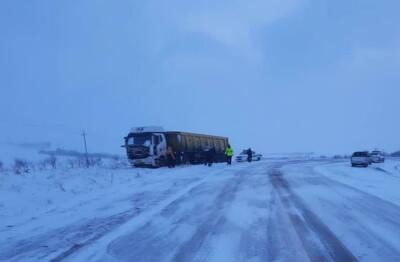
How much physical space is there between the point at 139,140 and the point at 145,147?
887mm

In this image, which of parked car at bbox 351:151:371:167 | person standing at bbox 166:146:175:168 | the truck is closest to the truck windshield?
the truck

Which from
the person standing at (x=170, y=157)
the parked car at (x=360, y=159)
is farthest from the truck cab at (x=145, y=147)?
the parked car at (x=360, y=159)

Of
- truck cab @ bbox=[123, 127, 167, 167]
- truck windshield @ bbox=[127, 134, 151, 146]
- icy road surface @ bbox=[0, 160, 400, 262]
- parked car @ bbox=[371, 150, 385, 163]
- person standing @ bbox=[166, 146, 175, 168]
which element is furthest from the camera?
parked car @ bbox=[371, 150, 385, 163]

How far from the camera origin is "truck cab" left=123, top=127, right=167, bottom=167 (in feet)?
108

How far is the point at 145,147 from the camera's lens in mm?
33125

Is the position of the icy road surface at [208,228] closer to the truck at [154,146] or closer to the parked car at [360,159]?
the truck at [154,146]

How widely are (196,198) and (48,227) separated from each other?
575cm

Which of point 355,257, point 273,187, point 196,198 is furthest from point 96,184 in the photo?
point 355,257

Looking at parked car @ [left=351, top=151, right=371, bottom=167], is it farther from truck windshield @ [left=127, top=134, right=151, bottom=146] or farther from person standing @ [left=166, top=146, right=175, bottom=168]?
truck windshield @ [left=127, top=134, right=151, bottom=146]

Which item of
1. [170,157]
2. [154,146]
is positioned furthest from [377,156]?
[154,146]

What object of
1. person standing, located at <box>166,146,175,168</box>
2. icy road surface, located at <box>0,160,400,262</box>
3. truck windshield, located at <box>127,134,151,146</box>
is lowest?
icy road surface, located at <box>0,160,400,262</box>

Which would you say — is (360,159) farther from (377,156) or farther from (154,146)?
(154,146)

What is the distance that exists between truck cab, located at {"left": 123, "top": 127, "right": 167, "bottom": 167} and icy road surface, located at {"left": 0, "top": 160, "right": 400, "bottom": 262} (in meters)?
17.7

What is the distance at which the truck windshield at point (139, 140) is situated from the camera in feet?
109
